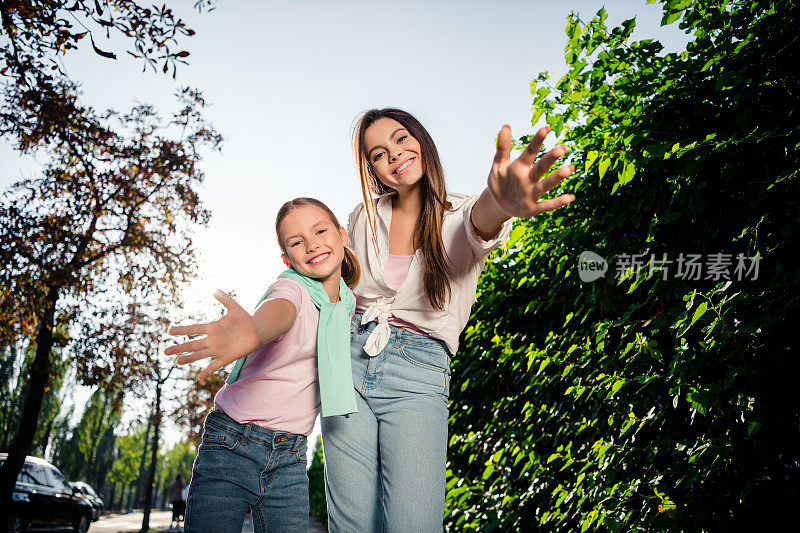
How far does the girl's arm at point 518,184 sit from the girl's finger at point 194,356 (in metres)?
0.97

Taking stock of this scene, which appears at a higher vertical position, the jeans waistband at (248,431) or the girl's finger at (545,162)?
the girl's finger at (545,162)

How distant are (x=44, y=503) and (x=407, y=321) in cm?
1457

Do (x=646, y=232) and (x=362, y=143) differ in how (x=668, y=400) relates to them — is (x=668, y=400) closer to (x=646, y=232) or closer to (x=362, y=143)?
(x=646, y=232)

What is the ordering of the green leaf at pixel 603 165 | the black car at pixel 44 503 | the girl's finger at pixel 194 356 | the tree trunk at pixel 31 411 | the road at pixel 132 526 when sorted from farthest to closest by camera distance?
the road at pixel 132 526 < the black car at pixel 44 503 < the tree trunk at pixel 31 411 < the green leaf at pixel 603 165 < the girl's finger at pixel 194 356

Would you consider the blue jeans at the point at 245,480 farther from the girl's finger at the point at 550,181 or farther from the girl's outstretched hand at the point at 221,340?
the girl's finger at the point at 550,181

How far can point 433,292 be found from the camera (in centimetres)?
201

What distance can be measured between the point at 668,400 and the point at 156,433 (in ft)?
76.1

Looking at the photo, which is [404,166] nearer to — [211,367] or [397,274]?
Answer: [397,274]

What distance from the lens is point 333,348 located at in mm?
2066

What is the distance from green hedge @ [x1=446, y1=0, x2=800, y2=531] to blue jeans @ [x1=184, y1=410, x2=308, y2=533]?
151 centimetres

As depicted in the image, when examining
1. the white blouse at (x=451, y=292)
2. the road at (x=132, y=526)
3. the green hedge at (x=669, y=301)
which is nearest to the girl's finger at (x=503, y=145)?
the white blouse at (x=451, y=292)

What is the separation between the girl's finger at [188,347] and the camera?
144 centimetres

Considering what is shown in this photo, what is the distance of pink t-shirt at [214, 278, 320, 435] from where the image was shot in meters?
2.11

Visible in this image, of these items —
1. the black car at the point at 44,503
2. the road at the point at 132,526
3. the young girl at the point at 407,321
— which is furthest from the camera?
the road at the point at 132,526
